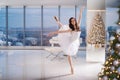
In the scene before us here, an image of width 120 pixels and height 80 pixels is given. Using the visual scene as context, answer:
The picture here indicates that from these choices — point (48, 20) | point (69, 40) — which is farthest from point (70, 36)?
point (48, 20)

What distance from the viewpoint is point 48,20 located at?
1909cm

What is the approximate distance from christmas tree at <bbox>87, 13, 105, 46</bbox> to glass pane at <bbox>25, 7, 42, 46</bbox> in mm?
7123

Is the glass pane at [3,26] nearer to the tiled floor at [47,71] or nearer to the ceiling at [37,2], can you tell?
the ceiling at [37,2]

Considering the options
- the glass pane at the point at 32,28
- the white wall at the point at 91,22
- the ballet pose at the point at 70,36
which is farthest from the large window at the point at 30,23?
the ballet pose at the point at 70,36

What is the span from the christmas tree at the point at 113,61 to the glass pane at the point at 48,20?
12620 millimetres

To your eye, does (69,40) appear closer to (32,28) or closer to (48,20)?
(48,20)

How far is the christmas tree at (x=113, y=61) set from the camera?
19.5 feet

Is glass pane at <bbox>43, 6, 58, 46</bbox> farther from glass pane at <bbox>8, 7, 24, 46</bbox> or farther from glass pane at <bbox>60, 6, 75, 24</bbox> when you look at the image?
glass pane at <bbox>8, 7, 24, 46</bbox>

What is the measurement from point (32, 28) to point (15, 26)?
3.43 feet

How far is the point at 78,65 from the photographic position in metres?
11.8

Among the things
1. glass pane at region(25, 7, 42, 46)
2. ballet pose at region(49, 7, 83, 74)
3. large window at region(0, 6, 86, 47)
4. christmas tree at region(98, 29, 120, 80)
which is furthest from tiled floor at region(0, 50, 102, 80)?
glass pane at region(25, 7, 42, 46)

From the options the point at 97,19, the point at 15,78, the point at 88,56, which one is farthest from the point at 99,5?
the point at 15,78

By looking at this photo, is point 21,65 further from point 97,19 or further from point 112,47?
point 112,47

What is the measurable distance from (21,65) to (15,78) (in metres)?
2.68
